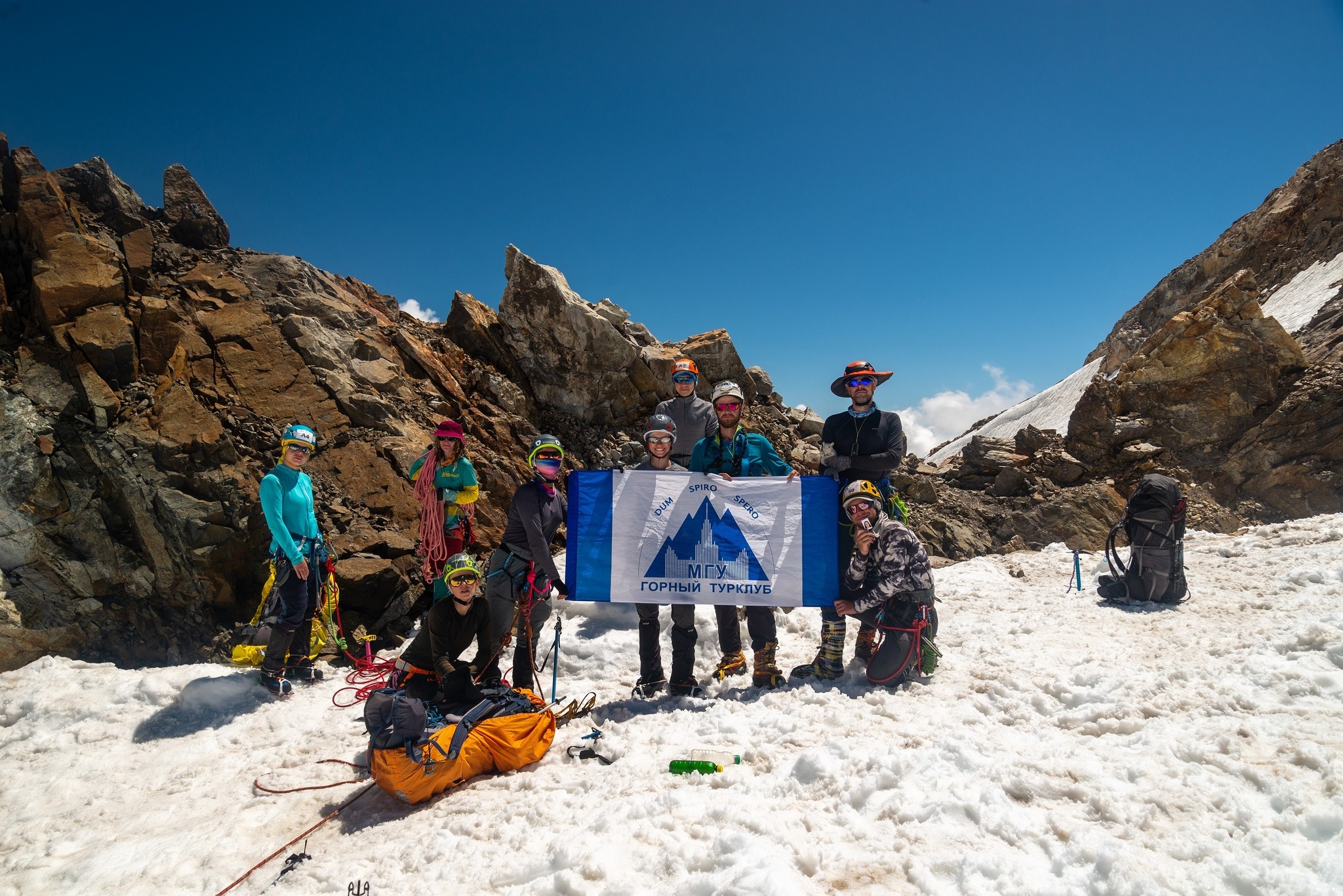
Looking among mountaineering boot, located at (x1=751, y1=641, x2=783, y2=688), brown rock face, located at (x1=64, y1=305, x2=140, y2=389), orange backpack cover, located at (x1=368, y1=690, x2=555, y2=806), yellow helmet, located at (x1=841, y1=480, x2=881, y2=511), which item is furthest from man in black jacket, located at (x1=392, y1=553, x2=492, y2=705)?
brown rock face, located at (x1=64, y1=305, x2=140, y2=389)

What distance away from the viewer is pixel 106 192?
9.26 metres

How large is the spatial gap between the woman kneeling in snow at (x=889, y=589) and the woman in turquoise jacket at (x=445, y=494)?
3.99 metres

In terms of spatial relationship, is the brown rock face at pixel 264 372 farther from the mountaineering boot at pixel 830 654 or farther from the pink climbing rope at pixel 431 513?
the mountaineering boot at pixel 830 654

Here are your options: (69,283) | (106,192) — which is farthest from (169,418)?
(106,192)

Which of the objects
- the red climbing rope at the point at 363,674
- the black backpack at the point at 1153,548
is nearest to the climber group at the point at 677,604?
the red climbing rope at the point at 363,674

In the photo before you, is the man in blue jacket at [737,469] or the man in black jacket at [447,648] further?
the man in blue jacket at [737,469]

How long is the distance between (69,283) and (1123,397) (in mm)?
21958

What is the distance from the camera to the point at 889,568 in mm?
5410

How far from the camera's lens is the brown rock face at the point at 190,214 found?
1029 cm

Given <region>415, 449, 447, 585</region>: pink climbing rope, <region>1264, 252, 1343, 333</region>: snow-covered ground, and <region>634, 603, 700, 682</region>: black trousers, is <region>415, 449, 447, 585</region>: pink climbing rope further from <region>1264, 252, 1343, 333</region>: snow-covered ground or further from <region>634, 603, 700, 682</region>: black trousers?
<region>1264, 252, 1343, 333</region>: snow-covered ground

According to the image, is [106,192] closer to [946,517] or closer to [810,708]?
[810,708]

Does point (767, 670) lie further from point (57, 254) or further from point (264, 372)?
point (57, 254)

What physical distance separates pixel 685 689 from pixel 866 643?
180cm

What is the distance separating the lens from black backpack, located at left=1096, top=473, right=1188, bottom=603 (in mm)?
6902
